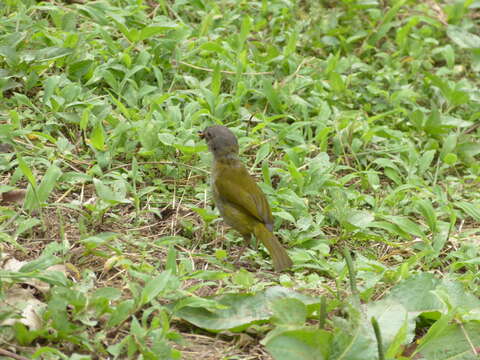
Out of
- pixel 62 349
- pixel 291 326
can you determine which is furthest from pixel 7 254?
pixel 291 326

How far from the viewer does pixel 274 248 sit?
14.9 feet

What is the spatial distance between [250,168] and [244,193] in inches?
35.0

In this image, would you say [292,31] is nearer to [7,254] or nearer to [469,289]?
[469,289]

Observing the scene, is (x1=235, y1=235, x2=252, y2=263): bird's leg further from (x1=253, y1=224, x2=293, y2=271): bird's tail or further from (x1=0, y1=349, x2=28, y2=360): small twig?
(x1=0, y1=349, x2=28, y2=360): small twig

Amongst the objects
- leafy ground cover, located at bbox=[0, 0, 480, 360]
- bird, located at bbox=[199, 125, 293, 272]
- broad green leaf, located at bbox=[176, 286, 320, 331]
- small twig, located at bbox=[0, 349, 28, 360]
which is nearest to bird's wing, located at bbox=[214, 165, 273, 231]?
bird, located at bbox=[199, 125, 293, 272]

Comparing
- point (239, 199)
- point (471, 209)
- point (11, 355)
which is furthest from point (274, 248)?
point (11, 355)

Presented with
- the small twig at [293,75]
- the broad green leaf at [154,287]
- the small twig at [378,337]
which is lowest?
the small twig at [293,75]

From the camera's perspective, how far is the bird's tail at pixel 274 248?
14.5ft

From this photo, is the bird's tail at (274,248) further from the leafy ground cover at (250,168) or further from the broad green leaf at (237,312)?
the broad green leaf at (237,312)

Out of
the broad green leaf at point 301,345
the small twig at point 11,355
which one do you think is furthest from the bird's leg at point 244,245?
the small twig at point 11,355

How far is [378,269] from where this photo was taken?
14.7 feet

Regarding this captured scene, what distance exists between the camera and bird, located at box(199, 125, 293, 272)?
→ 4598mm

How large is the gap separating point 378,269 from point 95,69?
111 inches

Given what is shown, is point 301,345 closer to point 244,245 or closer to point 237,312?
point 237,312
